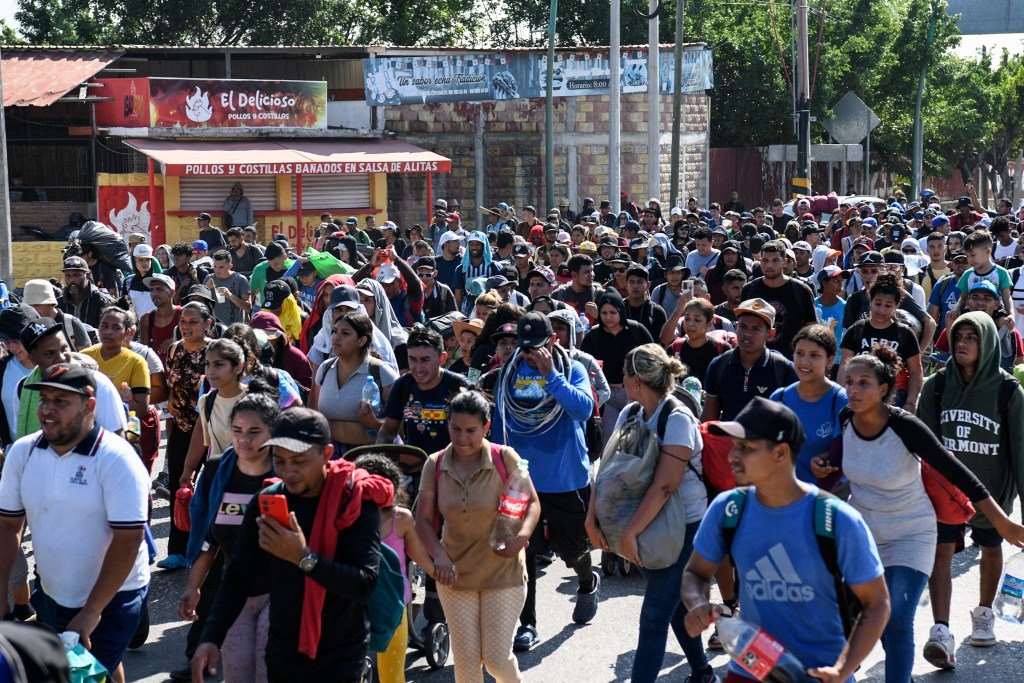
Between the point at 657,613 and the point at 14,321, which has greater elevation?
the point at 14,321

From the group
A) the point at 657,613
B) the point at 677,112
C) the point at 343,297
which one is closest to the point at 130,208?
the point at 677,112

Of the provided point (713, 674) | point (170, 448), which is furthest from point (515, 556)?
point (170, 448)

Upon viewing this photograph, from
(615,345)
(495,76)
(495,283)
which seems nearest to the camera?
(615,345)

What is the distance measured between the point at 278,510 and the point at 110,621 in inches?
54.3

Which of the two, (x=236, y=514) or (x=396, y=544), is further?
(x=396, y=544)

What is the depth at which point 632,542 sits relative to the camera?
228 inches

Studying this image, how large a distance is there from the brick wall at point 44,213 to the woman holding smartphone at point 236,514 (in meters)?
24.1

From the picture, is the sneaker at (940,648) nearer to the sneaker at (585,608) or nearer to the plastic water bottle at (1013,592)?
the plastic water bottle at (1013,592)

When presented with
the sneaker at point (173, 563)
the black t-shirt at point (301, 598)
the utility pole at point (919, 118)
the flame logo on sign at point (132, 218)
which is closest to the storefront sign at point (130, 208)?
the flame logo on sign at point (132, 218)

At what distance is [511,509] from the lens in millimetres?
5926

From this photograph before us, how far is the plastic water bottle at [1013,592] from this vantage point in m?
6.66

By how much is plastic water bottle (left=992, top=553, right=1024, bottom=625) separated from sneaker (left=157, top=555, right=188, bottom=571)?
187 inches

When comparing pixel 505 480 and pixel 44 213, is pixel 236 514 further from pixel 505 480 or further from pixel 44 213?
pixel 44 213

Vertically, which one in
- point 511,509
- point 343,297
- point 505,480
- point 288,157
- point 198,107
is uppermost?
point 198,107
